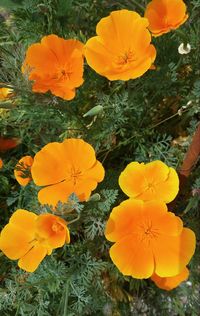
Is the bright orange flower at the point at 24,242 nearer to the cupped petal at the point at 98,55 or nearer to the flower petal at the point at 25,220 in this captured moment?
the flower petal at the point at 25,220

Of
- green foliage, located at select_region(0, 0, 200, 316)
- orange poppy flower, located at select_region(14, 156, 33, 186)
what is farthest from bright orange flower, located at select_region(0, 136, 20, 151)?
orange poppy flower, located at select_region(14, 156, 33, 186)

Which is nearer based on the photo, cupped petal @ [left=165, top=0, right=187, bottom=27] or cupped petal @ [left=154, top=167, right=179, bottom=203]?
cupped petal @ [left=154, top=167, right=179, bottom=203]

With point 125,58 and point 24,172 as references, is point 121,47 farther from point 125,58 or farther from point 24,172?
point 24,172

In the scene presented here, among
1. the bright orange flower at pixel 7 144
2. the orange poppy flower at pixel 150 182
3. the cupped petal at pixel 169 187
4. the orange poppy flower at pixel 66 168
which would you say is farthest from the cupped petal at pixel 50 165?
the bright orange flower at pixel 7 144

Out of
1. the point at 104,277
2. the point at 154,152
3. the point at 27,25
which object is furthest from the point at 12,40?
the point at 104,277

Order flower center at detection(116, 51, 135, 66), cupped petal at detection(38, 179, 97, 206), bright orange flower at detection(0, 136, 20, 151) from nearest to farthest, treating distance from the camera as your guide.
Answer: cupped petal at detection(38, 179, 97, 206), flower center at detection(116, 51, 135, 66), bright orange flower at detection(0, 136, 20, 151)

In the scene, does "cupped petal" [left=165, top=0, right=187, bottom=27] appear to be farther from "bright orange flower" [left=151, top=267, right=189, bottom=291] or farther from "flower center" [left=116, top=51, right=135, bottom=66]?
"bright orange flower" [left=151, top=267, right=189, bottom=291]
